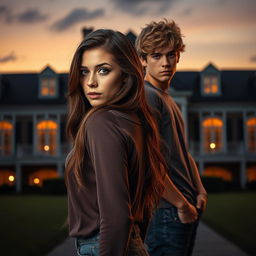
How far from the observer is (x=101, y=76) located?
2121 mm

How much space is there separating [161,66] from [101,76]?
1347mm

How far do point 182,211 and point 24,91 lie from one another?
104 feet

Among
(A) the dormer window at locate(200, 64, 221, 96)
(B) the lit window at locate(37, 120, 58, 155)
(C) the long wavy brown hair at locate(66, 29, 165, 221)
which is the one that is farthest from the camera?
(A) the dormer window at locate(200, 64, 221, 96)

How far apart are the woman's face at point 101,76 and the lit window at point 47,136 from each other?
29864mm

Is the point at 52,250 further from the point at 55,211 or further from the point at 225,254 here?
the point at 55,211

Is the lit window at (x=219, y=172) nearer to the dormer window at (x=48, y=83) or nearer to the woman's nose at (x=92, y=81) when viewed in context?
the dormer window at (x=48, y=83)

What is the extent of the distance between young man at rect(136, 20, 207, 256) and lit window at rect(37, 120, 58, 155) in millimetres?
28653

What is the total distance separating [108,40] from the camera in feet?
6.93

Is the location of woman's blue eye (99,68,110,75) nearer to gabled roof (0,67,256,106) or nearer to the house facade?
the house facade

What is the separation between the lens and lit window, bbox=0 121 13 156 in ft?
105

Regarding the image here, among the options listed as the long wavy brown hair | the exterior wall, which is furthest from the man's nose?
the exterior wall

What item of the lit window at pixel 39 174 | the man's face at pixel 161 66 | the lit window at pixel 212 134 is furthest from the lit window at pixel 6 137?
the man's face at pixel 161 66

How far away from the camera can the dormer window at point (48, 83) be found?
33.0 m

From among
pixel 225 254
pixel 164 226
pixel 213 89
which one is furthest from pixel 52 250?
pixel 213 89
